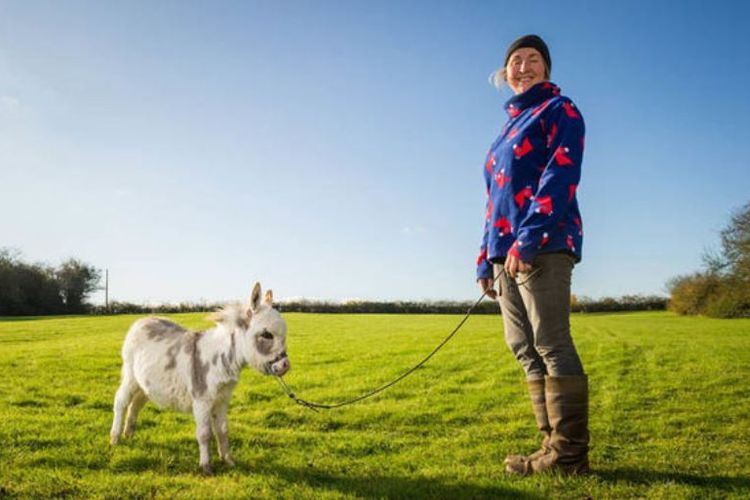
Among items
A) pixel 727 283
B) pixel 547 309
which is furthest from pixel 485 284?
pixel 727 283

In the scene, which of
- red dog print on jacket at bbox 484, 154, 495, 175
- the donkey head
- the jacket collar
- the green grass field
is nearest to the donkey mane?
the donkey head

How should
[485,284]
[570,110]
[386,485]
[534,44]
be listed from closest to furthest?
[570,110], [386,485], [534,44], [485,284]

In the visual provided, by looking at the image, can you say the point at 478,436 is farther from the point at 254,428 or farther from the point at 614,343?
the point at 614,343

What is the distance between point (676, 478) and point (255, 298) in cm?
450

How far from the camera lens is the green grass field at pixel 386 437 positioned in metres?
5.28

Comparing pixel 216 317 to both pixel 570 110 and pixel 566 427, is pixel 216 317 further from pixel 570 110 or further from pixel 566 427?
pixel 570 110

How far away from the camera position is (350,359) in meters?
16.8

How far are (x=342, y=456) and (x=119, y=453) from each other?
2.41 m

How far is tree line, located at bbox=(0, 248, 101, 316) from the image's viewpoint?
60.9 m

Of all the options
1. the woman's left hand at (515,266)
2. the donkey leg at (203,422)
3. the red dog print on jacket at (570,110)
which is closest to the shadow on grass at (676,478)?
the woman's left hand at (515,266)

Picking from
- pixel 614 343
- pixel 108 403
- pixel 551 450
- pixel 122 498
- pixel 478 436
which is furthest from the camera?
pixel 614 343

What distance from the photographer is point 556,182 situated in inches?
192

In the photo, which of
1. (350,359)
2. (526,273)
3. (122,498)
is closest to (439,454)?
(526,273)

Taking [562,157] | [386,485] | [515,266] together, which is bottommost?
[386,485]
